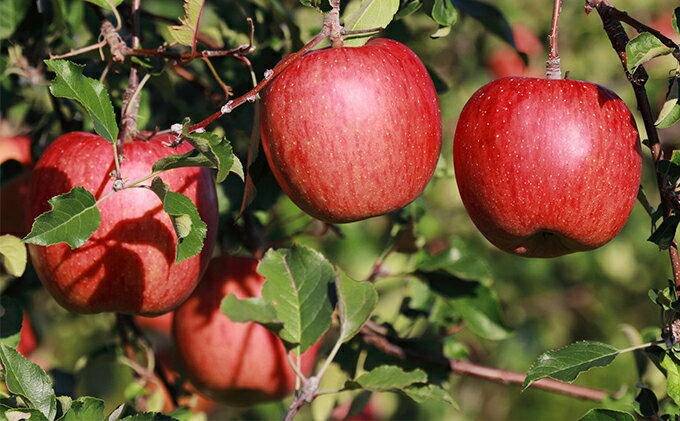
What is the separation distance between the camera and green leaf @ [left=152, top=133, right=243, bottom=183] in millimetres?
771

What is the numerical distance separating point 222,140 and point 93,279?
0.29 meters

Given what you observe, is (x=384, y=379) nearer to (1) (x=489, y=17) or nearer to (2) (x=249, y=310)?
(2) (x=249, y=310)

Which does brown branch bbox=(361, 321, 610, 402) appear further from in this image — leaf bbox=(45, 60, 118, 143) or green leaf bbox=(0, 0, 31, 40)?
green leaf bbox=(0, 0, 31, 40)

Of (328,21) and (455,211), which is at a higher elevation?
(328,21)

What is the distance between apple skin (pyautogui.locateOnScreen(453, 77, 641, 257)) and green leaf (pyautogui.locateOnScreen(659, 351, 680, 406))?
0.48ft

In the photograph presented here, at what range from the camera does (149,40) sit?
132 cm

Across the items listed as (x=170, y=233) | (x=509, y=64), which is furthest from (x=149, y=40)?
(x=509, y=64)

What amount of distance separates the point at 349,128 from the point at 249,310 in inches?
9.7

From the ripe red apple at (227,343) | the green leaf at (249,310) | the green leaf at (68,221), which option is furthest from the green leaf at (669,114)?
the ripe red apple at (227,343)

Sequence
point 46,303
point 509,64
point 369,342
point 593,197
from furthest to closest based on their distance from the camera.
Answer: point 509,64
point 46,303
point 369,342
point 593,197

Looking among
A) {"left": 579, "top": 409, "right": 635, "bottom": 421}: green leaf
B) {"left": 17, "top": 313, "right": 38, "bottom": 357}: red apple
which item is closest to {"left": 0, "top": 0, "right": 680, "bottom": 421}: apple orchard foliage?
{"left": 579, "top": 409, "right": 635, "bottom": 421}: green leaf

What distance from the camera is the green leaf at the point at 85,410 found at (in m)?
0.81

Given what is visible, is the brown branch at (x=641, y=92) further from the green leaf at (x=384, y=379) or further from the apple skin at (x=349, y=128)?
the green leaf at (x=384, y=379)

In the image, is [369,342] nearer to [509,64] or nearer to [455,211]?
[455,211]
